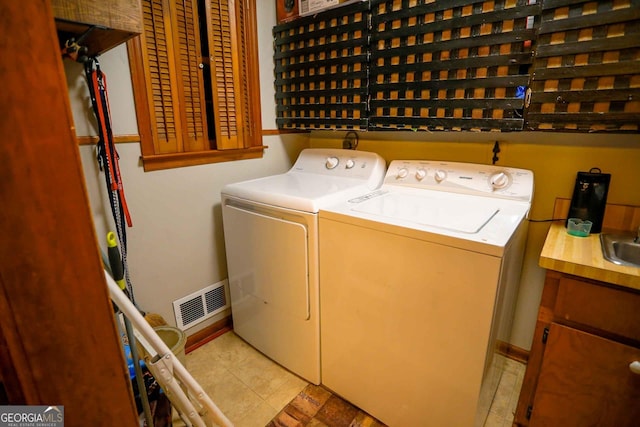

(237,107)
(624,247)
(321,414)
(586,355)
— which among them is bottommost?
(321,414)

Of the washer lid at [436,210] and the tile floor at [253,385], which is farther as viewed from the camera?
the tile floor at [253,385]

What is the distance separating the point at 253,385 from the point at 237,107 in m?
1.56

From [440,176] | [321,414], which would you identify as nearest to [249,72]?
[440,176]

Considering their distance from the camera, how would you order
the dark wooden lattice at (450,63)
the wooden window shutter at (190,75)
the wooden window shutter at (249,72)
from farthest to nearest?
the wooden window shutter at (249,72) → the wooden window shutter at (190,75) → the dark wooden lattice at (450,63)

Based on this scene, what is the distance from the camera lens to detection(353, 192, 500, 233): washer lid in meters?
1.19

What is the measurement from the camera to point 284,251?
155 centimetres

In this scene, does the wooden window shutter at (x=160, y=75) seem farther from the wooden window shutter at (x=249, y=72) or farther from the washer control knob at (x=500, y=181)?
the washer control knob at (x=500, y=181)

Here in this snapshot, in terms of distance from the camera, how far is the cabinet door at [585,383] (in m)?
0.98

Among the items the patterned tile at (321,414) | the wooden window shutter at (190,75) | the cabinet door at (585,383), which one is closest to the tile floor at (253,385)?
the patterned tile at (321,414)

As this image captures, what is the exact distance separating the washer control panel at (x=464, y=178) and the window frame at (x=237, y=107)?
90 cm

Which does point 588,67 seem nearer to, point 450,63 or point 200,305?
point 450,63

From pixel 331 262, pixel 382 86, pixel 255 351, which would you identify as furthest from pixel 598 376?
pixel 255 351

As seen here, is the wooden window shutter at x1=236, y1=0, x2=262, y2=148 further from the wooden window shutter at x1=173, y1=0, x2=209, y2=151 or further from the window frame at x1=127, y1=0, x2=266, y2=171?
the wooden window shutter at x1=173, y1=0, x2=209, y2=151

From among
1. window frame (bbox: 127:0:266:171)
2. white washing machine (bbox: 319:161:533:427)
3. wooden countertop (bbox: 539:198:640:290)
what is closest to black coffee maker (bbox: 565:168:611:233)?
wooden countertop (bbox: 539:198:640:290)
